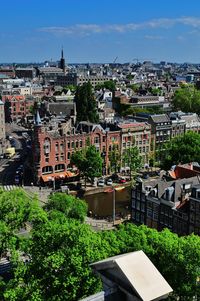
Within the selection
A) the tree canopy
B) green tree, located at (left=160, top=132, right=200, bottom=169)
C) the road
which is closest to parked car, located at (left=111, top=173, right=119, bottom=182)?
green tree, located at (left=160, top=132, right=200, bottom=169)

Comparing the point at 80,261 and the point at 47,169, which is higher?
the point at 80,261

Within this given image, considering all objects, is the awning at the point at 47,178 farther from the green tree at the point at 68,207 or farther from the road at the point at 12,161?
the green tree at the point at 68,207

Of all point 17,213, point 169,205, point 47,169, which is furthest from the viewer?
point 47,169

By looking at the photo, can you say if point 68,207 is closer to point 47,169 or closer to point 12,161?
point 47,169

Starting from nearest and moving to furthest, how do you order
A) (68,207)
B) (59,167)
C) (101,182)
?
(68,207) < (101,182) < (59,167)

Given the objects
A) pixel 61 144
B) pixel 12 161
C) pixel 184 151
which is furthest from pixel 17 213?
pixel 12 161

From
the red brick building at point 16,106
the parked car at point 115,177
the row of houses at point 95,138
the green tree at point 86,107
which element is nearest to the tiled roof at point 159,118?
the row of houses at point 95,138

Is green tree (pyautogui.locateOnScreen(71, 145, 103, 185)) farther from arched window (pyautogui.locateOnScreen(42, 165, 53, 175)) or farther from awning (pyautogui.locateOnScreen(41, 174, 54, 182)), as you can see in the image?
arched window (pyautogui.locateOnScreen(42, 165, 53, 175))
